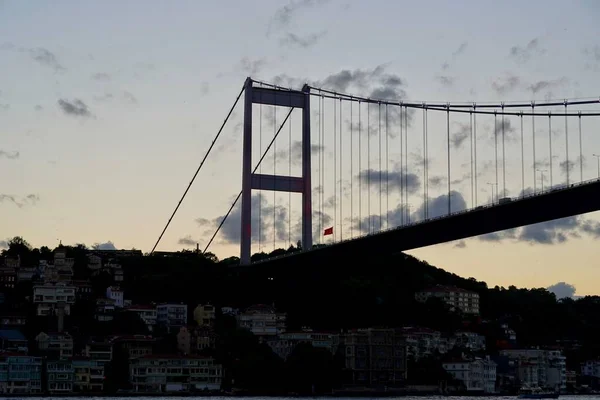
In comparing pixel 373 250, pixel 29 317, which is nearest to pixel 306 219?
pixel 373 250

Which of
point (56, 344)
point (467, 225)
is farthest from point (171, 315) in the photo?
point (467, 225)

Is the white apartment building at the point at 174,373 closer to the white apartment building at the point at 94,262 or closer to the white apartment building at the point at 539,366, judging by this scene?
the white apartment building at the point at 94,262

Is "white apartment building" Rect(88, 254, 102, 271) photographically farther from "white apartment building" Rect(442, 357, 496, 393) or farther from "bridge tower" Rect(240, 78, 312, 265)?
"bridge tower" Rect(240, 78, 312, 265)

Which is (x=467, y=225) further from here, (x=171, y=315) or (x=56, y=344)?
(x=171, y=315)

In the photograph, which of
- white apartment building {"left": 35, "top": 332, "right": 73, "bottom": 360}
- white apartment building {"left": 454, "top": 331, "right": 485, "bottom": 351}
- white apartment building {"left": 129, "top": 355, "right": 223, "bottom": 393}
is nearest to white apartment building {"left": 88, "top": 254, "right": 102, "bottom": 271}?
white apartment building {"left": 35, "top": 332, "right": 73, "bottom": 360}

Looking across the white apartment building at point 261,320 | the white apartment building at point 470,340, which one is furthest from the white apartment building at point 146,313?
the white apartment building at point 470,340

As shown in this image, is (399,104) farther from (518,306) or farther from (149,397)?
(518,306)
